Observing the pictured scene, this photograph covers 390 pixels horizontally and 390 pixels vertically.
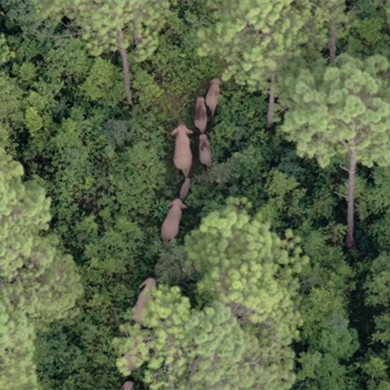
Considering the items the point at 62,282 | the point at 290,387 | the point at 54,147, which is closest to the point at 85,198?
the point at 54,147

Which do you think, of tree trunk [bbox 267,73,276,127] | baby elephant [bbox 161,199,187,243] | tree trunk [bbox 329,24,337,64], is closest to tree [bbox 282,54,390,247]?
tree trunk [bbox 267,73,276,127]

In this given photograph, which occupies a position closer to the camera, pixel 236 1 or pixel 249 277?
pixel 249 277

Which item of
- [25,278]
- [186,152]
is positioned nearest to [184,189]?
[186,152]

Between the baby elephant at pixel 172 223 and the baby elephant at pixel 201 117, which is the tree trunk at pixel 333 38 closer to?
the baby elephant at pixel 201 117

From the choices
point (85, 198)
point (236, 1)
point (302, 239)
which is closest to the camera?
point (236, 1)

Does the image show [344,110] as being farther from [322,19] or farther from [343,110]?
[322,19]

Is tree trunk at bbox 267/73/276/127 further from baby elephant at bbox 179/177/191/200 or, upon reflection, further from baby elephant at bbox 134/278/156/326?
baby elephant at bbox 134/278/156/326

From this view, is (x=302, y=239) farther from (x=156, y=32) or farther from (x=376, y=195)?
(x=156, y=32)
